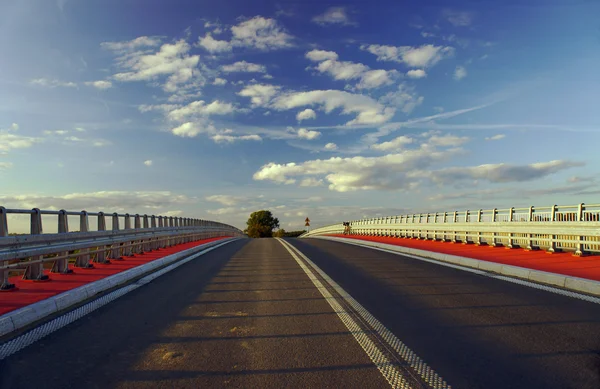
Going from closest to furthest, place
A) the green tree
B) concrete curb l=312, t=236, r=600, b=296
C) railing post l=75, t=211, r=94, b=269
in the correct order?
concrete curb l=312, t=236, r=600, b=296
railing post l=75, t=211, r=94, b=269
the green tree

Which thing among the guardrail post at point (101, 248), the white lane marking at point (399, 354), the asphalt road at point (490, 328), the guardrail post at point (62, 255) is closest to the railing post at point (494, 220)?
the asphalt road at point (490, 328)

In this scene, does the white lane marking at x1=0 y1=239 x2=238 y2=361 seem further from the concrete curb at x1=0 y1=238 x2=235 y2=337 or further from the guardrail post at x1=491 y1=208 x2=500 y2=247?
the guardrail post at x1=491 y1=208 x2=500 y2=247

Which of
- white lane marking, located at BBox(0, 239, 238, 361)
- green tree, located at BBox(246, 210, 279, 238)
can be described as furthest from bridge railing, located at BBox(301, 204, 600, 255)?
green tree, located at BBox(246, 210, 279, 238)

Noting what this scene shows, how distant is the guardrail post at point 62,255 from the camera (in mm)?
9561

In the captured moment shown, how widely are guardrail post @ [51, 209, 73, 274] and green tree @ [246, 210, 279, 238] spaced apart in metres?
139

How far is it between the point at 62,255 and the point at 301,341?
7.04 meters

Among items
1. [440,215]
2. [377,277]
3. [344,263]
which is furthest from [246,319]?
[440,215]

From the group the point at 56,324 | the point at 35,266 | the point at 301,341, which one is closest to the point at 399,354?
the point at 301,341

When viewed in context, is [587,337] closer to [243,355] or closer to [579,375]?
[579,375]

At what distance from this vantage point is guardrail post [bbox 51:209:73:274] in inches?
376

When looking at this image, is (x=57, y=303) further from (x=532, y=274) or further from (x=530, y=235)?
(x=530, y=235)

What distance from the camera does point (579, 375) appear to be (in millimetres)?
3959

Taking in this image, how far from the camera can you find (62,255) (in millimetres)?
9680

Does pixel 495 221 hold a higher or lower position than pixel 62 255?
higher
